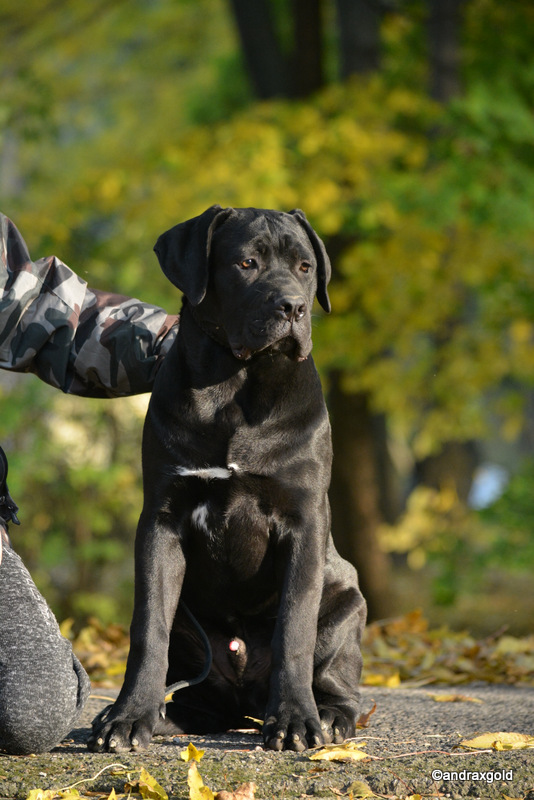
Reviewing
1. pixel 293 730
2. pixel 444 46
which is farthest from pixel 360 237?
pixel 293 730

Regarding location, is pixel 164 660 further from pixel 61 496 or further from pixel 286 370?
pixel 61 496

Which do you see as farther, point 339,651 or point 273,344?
point 339,651

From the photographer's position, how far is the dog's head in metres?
3.15

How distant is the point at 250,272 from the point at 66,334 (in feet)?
2.71

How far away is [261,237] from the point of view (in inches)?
131

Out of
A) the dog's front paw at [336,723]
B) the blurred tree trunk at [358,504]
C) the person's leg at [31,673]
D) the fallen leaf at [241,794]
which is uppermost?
the person's leg at [31,673]

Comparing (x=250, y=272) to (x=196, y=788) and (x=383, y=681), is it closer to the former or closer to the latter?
(x=196, y=788)

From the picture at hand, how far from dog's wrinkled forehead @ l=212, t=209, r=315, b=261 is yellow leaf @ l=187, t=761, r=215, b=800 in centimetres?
166

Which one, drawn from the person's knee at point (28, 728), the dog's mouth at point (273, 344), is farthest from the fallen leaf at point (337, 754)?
the dog's mouth at point (273, 344)

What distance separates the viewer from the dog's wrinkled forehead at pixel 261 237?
3.33 metres

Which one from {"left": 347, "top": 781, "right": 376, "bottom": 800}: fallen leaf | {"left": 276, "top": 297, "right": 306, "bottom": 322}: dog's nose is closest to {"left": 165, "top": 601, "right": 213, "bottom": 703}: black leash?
{"left": 347, "top": 781, "right": 376, "bottom": 800}: fallen leaf

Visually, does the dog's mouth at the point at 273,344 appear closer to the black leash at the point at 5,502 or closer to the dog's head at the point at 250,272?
the dog's head at the point at 250,272

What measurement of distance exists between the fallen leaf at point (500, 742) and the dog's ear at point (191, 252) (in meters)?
1.68

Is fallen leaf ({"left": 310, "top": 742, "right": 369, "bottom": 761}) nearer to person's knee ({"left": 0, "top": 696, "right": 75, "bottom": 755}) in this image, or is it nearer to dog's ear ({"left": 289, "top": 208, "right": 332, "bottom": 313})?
person's knee ({"left": 0, "top": 696, "right": 75, "bottom": 755})
